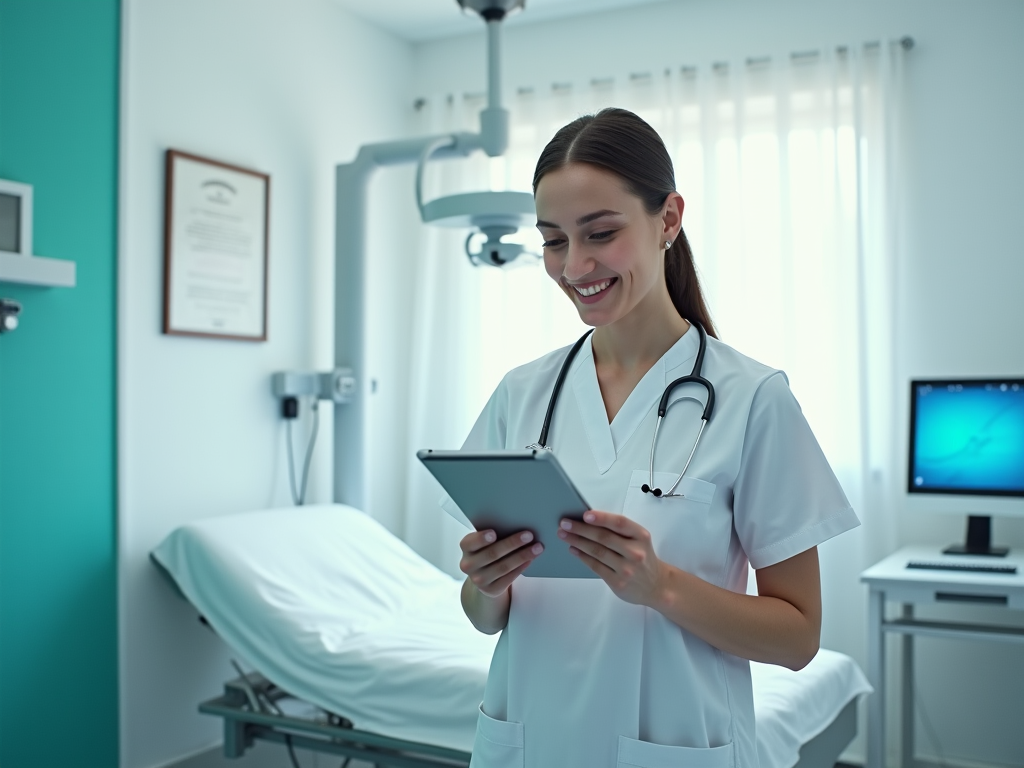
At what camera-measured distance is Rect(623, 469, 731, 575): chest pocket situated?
3.62 feet

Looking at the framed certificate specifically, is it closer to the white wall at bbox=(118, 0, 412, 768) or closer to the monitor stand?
the white wall at bbox=(118, 0, 412, 768)

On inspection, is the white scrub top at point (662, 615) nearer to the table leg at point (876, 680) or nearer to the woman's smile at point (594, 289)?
the woman's smile at point (594, 289)

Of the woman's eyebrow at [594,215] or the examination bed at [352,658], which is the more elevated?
the woman's eyebrow at [594,215]

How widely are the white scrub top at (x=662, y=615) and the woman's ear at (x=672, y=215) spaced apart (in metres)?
0.18

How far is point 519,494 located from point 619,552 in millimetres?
120

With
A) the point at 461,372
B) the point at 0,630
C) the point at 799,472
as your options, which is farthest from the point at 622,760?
the point at 461,372

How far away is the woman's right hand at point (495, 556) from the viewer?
1048 mm

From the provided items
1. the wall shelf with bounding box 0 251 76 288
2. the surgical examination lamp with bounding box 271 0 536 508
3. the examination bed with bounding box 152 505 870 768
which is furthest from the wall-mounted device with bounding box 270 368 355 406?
the wall shelf with bounding box 0 251 76 288

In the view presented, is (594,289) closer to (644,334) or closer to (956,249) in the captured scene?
(644,334)

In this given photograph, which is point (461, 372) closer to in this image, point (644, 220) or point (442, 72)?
point (442, 72)

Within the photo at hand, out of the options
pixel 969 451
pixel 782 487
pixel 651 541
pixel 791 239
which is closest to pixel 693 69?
pixel 791 239

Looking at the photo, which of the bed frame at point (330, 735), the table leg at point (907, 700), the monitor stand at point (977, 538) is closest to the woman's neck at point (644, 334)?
the bed frame at point (330, 735)

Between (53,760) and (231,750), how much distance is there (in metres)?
0.45

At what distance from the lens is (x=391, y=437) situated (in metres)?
3.86
